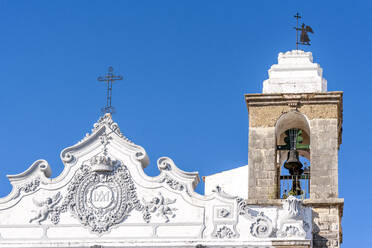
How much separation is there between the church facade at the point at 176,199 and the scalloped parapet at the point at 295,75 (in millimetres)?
63

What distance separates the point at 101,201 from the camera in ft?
101

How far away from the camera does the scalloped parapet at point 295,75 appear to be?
32.4 m

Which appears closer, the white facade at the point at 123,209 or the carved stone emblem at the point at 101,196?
the white facade at the point at 123,209

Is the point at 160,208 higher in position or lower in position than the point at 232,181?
lower

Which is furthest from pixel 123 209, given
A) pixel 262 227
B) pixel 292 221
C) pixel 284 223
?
pixel 292 221

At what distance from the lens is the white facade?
98.8 feet

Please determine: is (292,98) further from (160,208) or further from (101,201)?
(101,201)

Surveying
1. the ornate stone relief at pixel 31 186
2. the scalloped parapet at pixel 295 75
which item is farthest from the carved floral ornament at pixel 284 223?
the ornate stone relief at pixel 31 186

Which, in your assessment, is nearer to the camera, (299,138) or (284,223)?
(284,223)

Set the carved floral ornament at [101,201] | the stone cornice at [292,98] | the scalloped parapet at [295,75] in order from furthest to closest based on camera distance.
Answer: the scalloped parapet at [295,75], the stone cornice at [292,98], the carved floral ornament at [101,201]

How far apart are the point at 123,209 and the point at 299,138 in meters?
5.49

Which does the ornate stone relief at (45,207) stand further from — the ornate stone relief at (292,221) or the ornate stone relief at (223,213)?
the ornate stone relief at (292,221)

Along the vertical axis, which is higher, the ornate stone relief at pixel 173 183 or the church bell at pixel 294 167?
the church bell at pixel 294 167

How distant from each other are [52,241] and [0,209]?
169 cm
